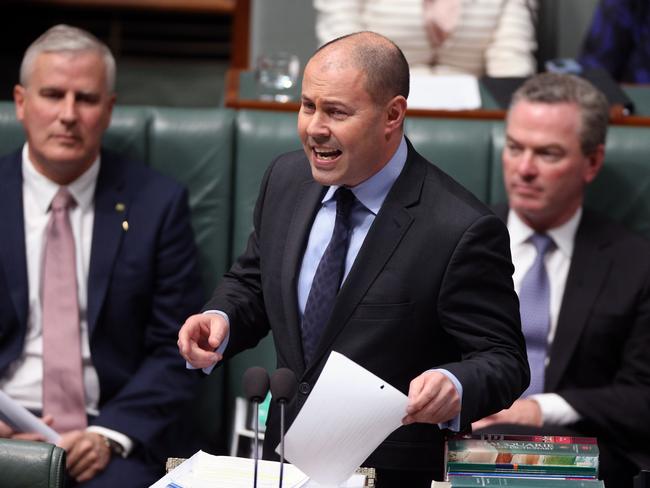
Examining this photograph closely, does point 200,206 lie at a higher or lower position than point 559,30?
lower

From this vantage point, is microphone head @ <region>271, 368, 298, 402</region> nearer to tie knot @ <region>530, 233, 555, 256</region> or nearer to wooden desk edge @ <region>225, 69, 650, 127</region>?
tie knot @ <region>530, 233, 555, 256</region>

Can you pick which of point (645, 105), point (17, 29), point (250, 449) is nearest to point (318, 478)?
point (250, 449)

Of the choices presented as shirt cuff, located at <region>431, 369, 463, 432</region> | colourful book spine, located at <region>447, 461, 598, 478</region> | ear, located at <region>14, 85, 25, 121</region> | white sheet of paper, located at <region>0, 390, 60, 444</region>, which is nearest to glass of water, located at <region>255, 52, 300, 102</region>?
ear, located at <region>14, 85, 25, 121</region>

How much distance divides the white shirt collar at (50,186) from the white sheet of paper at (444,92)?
2.95 ft

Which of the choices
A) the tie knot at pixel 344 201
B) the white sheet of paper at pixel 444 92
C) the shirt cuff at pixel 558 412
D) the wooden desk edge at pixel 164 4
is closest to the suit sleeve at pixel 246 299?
the tie knot at pixel 344 201

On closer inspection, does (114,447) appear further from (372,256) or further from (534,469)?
(534,469)

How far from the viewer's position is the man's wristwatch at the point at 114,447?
2.68m

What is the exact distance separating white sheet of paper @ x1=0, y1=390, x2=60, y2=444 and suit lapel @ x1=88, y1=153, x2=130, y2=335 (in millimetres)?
303

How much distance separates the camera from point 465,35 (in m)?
3.59

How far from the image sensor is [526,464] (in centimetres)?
173

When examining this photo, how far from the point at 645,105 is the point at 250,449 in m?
1.49

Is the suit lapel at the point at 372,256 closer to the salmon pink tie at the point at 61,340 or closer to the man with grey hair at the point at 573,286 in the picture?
the man with grey hair at the point at 573,286

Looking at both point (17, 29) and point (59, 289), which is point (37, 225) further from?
point (17, 29)

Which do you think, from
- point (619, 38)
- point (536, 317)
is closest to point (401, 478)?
point (536, 317)
